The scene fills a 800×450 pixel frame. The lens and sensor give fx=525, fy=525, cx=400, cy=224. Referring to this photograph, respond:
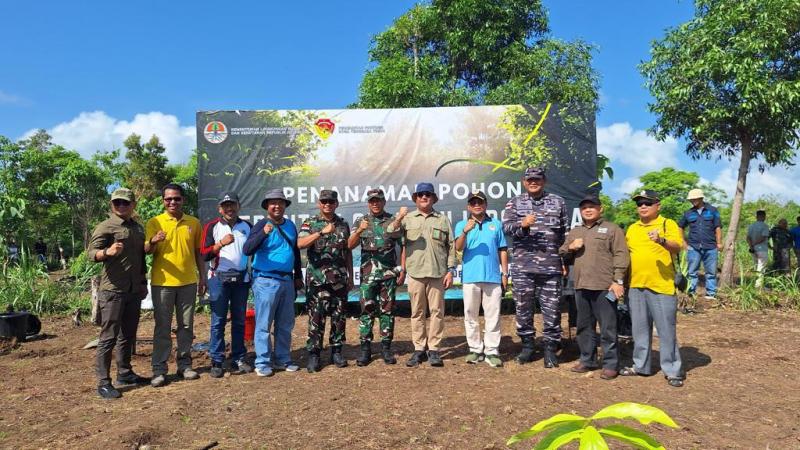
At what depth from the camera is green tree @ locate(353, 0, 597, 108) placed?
451 inches

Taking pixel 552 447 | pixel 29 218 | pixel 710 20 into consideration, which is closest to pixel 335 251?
pixel 552 447

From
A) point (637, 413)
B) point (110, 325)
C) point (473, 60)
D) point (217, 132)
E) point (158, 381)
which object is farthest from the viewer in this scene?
point (473, 60)

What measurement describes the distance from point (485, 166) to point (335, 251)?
354cm

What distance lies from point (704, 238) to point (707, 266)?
47 centimetres

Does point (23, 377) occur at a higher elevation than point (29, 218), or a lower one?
lower

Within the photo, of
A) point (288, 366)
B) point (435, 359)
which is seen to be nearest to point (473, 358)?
point (435, 359)

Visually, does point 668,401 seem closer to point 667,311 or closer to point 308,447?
point 667,311

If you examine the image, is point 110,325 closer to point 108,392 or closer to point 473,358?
point 108,392

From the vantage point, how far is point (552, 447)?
819 mm

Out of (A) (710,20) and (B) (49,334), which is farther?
(A) (710,20)

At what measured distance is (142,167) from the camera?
2334 centimetres

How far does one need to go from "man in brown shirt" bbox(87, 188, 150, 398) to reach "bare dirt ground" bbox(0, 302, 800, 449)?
31 cm

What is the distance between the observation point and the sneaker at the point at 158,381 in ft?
15.1

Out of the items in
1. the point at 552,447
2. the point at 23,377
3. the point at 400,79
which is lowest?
the point at 23,377
